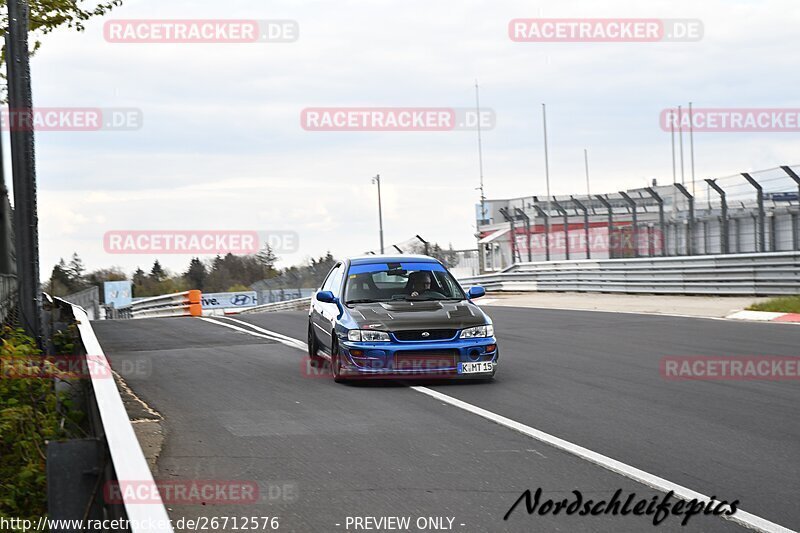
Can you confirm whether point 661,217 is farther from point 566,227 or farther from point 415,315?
point 415,315

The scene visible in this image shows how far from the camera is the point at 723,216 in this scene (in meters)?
24.4

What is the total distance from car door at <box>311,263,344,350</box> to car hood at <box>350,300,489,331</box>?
0.43 meters

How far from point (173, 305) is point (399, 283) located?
27.0 m

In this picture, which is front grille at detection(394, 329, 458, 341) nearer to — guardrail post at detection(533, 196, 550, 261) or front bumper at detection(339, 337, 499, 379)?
front bumper at detection(339, 337, 499, 379)

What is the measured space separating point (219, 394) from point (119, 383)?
1.67 meters

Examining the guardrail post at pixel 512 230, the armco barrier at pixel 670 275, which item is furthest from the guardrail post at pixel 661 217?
the guardrail post at pixel 512 230

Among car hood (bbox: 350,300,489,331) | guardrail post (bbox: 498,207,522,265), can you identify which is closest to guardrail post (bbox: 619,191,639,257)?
guardrail post (bbox: 498,207,522,265)

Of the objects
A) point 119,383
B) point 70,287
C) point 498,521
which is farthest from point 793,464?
point 70,287

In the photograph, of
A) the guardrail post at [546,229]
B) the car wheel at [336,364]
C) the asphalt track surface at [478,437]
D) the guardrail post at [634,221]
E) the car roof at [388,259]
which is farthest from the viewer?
the guardrail post at [546,229]

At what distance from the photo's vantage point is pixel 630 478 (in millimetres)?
6559

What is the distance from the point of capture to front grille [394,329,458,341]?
1104cm

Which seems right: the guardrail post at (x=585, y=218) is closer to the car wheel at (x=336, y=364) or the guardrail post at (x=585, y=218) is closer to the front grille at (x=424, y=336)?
the car wheel at (x=336, y=364)

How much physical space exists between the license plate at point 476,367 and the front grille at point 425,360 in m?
0.10

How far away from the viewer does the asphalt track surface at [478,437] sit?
5.96 m
